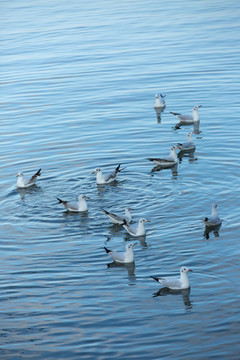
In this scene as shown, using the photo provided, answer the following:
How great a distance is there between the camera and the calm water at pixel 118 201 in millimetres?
13672

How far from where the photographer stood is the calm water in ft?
44.9

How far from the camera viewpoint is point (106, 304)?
14617mm

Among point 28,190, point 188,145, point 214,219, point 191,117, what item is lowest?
point 214,219

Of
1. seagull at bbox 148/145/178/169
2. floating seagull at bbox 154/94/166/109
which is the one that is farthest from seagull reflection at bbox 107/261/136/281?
floating seagull at bbox 154/94/166/109

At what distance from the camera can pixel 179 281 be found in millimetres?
14992

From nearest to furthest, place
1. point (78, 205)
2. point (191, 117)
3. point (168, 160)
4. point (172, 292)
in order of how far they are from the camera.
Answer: point (172, 292), point (78, 205), point (168, 160), point (191, 117)

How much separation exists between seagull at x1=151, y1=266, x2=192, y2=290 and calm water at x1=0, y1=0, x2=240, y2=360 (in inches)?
9.6

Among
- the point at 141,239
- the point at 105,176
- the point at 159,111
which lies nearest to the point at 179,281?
the point at 141,239

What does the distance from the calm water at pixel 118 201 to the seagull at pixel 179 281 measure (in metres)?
0.24

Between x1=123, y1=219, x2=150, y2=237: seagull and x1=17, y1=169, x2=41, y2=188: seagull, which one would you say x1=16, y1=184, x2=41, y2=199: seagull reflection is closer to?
x1=17, y1=169, x2=41, y2=188: seagull

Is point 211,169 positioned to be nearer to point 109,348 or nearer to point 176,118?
point 176,118

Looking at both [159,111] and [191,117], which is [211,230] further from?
[159,111]

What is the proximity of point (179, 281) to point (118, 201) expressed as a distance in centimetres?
Result: 572

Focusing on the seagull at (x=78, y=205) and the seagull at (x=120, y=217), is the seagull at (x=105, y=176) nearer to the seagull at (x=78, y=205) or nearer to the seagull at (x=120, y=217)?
the seagull at (x=78, y=205)
